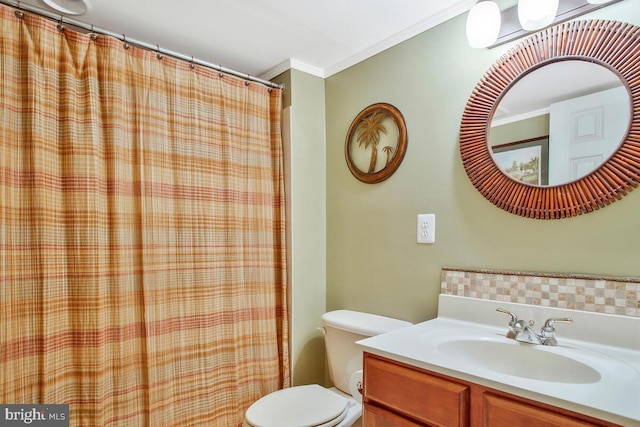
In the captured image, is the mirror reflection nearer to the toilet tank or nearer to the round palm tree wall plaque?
the round palm tree wall plaque

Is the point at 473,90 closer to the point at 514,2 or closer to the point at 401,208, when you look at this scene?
the point at 514,2

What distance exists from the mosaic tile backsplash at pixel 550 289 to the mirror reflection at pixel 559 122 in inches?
13.6

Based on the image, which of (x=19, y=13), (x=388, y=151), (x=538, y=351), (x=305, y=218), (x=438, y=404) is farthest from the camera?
(x=305, y=218)

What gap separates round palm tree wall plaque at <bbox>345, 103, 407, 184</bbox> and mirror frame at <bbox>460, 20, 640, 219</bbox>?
349mm

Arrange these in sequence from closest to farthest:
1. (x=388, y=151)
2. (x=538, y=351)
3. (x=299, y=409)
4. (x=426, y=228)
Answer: (x=538, y=351) < (x=299, y=409) < (x=426, y=228) < (x=388, y=151)

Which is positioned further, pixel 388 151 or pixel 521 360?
pixel 388 151

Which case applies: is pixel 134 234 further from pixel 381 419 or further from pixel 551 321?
pixel 551 321

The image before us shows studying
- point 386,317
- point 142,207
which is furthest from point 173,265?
point 386,317

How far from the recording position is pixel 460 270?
1488 mm

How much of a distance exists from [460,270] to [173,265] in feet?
4.24

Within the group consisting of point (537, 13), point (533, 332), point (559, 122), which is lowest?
point (533, 332)

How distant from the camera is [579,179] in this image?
119 cm

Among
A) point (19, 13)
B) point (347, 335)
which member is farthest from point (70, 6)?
point (347, 335)

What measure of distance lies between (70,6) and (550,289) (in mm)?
2149
